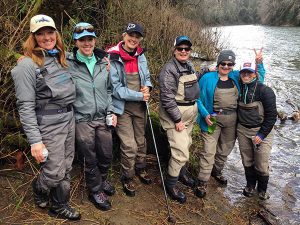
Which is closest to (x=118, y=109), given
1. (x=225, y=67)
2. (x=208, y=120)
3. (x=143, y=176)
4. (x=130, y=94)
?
(x=130, y=94)

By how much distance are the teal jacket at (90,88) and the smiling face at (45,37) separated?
40cm

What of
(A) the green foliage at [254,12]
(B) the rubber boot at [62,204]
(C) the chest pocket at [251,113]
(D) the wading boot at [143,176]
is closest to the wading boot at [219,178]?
(C) the chest pocket at [251,113]

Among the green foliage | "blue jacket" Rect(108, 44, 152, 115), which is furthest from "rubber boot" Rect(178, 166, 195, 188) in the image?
the green foliage

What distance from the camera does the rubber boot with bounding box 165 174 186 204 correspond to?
472cm

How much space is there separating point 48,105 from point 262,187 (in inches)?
143

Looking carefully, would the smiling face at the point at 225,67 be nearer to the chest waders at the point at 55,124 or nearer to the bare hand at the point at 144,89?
the bare hand at the point at 144,89

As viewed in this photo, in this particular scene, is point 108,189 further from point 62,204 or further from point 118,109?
point 118,109

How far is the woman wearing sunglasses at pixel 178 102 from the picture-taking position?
14.6 feet

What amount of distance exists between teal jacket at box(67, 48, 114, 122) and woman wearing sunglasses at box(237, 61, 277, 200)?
2.10 meters

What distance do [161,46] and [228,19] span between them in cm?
5640

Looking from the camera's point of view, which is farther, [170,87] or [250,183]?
[250,183]

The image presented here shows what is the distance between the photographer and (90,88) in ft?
12.8

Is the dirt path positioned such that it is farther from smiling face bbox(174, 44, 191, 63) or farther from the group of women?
smiling face bbox(174, 44, 191, 63)

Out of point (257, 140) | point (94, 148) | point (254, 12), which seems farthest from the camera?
point (254, 12)
